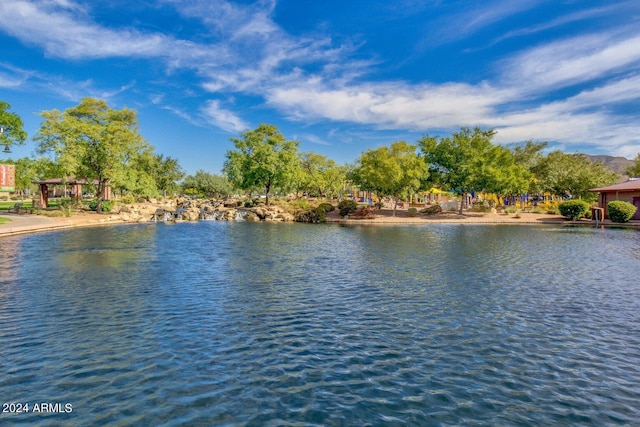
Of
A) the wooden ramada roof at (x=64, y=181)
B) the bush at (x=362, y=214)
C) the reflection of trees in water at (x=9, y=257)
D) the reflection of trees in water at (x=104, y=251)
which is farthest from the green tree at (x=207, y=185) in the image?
the reflection of trees in water at (x=9, y=257)

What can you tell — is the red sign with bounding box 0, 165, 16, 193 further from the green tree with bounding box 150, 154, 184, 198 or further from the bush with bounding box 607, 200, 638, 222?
Result: the bush with bounding box 607, 200, 638, 222

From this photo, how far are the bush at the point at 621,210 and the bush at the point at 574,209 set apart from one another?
2.99 meters

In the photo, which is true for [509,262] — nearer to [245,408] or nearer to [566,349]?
[566,349]

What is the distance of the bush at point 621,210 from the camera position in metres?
47.1

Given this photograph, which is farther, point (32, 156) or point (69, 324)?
point (32, 156)

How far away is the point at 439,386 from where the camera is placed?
816 cm

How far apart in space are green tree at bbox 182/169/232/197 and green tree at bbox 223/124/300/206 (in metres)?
37.3

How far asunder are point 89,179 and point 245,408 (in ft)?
209

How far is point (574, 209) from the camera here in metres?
50.9

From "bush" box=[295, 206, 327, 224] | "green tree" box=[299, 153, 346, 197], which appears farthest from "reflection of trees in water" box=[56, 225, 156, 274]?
"green tree" box=[299, 153, 346, 197]

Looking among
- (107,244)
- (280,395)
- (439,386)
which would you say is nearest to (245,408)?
(280,395)

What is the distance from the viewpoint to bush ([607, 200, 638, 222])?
47.1m

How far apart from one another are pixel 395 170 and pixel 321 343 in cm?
4688

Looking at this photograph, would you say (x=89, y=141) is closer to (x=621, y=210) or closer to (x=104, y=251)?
(x=104, y=251)
